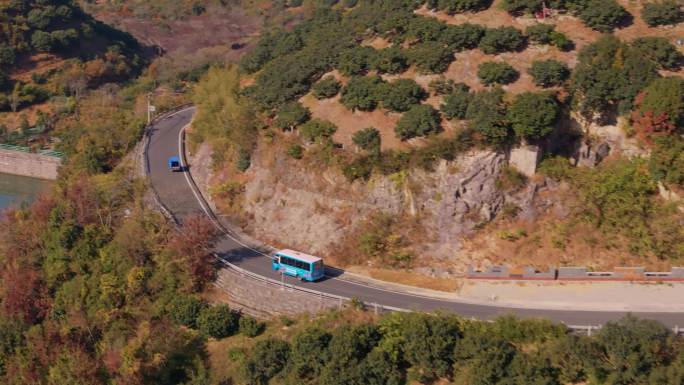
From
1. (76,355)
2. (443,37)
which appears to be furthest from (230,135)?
(76,355)

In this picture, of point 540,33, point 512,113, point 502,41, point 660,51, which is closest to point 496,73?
point 502,41

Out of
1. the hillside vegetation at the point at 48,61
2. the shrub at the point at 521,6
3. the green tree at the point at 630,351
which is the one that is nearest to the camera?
the green tree at the point at 630,351

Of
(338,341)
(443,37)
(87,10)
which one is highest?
(443,37)

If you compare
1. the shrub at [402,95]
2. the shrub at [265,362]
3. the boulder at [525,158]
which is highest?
the shrub at [402,95]

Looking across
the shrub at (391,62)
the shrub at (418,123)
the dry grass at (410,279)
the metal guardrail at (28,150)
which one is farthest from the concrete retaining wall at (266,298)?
the metal guardrail at (28,150)

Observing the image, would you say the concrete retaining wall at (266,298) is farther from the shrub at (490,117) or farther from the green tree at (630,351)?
the shrub at (490,117)

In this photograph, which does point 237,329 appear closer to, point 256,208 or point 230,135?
point 256,208

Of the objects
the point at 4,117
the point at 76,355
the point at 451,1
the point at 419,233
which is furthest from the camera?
the point at 4,117
